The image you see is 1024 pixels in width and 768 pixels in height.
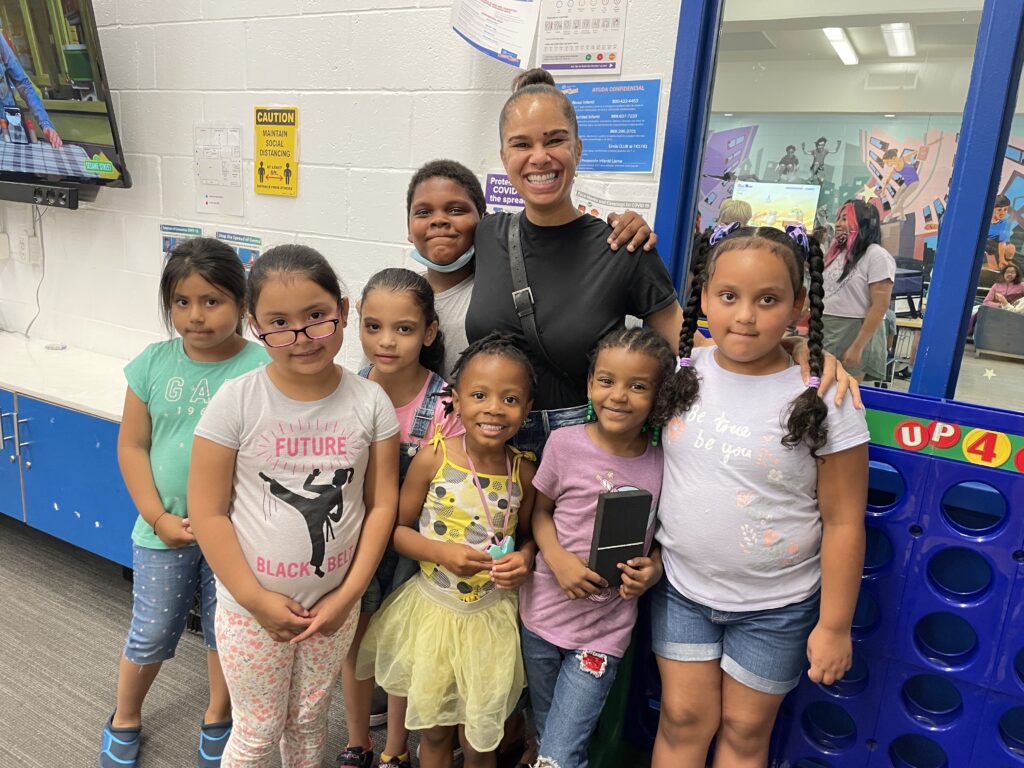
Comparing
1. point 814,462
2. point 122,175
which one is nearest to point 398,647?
point 814,462

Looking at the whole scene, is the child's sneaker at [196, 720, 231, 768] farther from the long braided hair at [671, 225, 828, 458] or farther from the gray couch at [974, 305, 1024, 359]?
the gray couch at [974, 305, 1024, 359]

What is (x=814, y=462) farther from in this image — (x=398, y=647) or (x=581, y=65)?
(x=581, y=65)

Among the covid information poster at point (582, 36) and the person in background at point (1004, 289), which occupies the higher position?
the covid information poster at point (582, 36)

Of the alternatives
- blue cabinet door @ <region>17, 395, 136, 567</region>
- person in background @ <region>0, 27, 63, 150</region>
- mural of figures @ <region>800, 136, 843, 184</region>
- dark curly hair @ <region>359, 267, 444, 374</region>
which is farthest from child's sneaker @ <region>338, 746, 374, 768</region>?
person in background @ <region>0, 27, 63, 150</region>

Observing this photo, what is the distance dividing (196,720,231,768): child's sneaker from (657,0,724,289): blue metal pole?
1.48 m

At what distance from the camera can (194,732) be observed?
1.68m

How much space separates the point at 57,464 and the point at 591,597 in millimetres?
1928

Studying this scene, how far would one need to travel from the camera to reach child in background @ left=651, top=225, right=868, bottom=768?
112cm

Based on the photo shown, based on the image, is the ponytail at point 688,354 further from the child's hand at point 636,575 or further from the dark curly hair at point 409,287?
the dark curly hair at point 409,287

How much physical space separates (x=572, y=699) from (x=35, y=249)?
3082mm

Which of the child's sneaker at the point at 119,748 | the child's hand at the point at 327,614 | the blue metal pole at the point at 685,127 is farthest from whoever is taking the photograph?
the child's sneaker at the point at 119,748

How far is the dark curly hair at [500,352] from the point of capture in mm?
1263

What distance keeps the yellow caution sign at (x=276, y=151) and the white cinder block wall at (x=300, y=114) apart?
3 centimetres

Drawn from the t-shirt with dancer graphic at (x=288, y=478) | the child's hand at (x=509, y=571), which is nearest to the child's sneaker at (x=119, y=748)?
the t-shirt with dancer graphic at (x=288, y=478)
